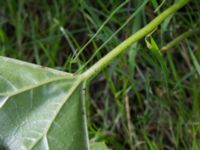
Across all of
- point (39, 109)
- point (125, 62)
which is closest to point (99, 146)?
point (39, 109)

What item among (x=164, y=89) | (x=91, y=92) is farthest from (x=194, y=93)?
(x=91, y=92)


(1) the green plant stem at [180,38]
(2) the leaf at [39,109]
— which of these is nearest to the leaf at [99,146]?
(2) the leaf at [39,109]

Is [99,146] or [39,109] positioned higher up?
[39,109]

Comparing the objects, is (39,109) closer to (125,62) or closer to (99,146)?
(99,146)

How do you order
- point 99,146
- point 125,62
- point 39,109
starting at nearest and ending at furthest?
point 39,109
point 99,146
point 125,62

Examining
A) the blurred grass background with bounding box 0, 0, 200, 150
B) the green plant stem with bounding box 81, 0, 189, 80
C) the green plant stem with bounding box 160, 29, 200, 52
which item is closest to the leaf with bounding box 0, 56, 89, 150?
the green plant stem with bounding box 81, 0, 189, 80

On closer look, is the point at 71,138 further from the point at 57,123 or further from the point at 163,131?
the point at 163,131
